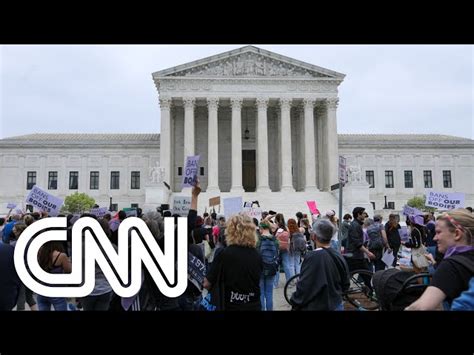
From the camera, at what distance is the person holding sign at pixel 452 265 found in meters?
3.62

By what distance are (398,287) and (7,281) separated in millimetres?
5044

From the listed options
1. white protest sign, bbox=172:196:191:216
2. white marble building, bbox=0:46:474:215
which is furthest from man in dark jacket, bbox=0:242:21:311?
white marble building, bbox=0:46:474:215

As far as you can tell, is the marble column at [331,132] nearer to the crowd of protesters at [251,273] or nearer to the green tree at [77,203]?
the green tree at [77,203]

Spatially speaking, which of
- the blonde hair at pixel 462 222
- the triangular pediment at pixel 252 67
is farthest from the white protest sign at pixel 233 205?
the triangular pediment at pixel 252 67

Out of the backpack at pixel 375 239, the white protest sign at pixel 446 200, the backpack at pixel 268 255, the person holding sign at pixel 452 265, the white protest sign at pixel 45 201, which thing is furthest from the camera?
the white protest sign at pixel 446 200

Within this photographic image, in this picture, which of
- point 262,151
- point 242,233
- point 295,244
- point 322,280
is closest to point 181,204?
point 295,244

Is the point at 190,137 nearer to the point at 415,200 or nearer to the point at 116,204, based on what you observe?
the point at 116,204

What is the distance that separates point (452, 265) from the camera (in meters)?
3.68

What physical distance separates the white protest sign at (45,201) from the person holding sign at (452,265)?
1309 cm

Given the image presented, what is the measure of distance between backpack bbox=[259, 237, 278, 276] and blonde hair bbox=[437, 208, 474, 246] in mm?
5035

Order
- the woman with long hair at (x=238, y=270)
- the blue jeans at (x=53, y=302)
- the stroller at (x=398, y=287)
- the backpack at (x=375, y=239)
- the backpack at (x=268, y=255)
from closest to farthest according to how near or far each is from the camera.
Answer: the stroller at (x=398, y=287) → the woman with long hair at (x=238, y=270) → the blue jeans at (x=53, y=302) → the backpack at (x=268, y=255) → the backpack at (x=375, y=239)

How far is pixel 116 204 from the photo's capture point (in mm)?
52719

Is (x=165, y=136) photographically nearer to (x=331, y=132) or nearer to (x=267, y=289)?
(x=331, y=132)
